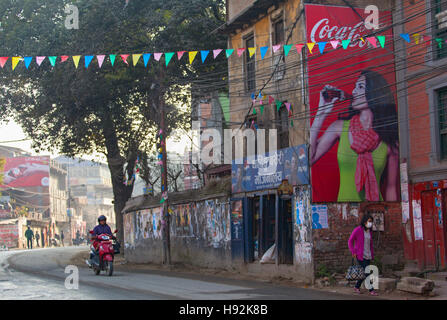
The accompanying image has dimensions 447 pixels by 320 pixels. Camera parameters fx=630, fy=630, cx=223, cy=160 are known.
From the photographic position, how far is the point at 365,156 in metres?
19.5

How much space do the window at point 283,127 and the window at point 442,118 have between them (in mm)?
4845

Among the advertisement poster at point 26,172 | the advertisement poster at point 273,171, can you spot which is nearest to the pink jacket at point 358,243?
the advertisement poster at point 273,171

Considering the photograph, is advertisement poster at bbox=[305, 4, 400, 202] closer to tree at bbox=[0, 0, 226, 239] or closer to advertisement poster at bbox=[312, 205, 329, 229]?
advertisement poster at bbox=[312, 205, 329, 229]

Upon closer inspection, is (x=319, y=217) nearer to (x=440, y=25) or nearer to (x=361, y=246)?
(x=361, y=246)

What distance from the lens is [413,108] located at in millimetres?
19078

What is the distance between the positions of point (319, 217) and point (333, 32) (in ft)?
18.6

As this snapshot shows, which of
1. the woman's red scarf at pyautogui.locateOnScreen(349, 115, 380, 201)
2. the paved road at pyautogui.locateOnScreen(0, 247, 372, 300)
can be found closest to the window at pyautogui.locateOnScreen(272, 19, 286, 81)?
the woman's red scarf at pyautogui.locateOnScreen(349, 115, 380, 201)

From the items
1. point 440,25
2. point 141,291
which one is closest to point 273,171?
point 440,25

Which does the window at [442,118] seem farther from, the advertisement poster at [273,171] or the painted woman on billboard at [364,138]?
the advertisement poster at [273,171]

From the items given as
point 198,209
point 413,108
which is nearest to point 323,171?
point 413,108

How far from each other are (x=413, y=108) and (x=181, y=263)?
11758 millimetres

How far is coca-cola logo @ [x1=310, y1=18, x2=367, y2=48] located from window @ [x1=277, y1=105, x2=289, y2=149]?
2833 mm

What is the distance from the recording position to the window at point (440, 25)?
57.5 feet

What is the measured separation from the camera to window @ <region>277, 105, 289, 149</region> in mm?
20698
